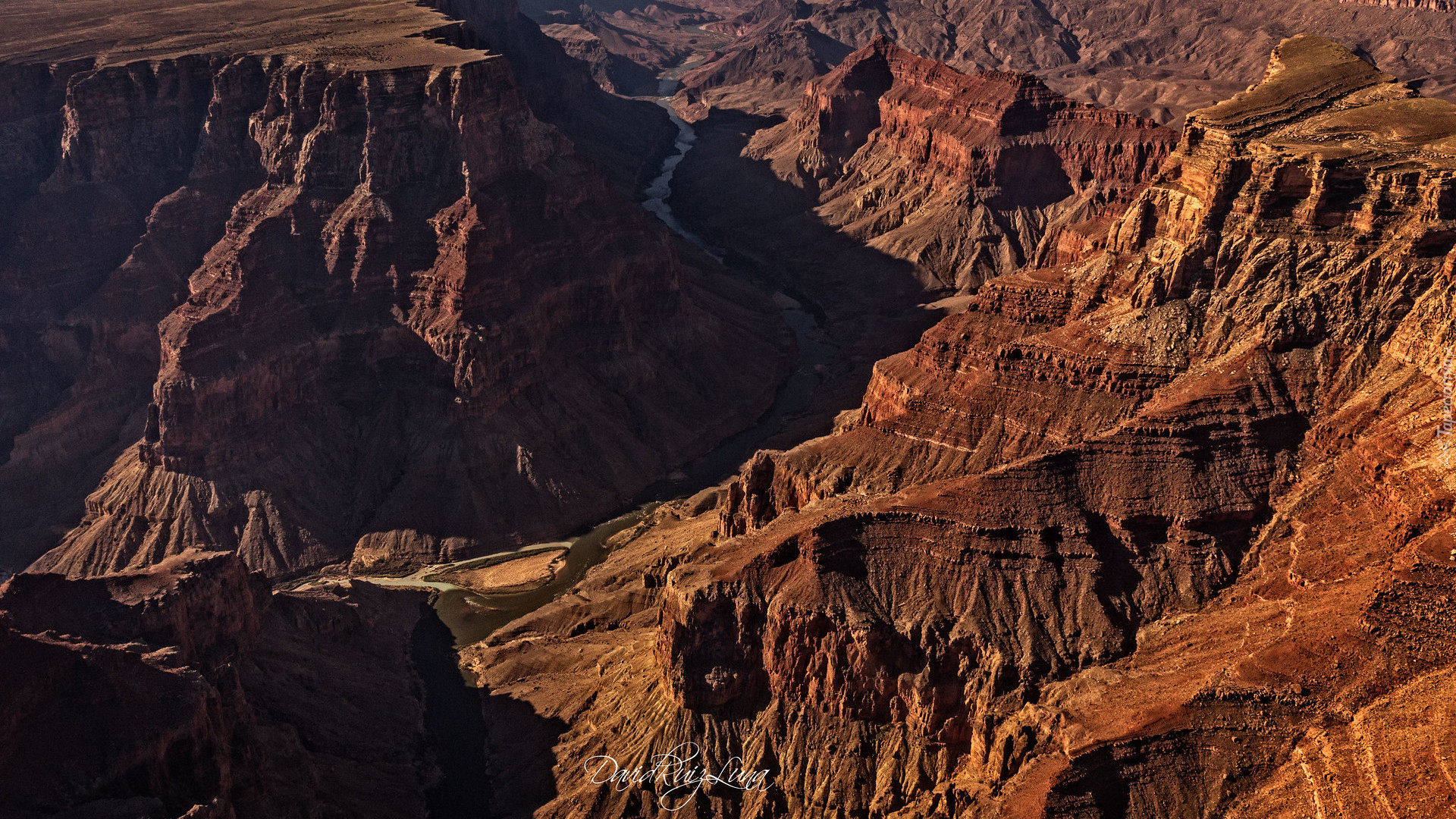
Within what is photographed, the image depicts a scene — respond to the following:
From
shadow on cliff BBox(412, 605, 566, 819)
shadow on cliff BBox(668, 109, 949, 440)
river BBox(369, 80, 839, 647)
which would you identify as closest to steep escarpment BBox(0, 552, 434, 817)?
shadow on cliff BBox(412, 605, 566, 819)

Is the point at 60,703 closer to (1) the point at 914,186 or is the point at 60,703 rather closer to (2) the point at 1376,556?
(2) the point at 1376,556

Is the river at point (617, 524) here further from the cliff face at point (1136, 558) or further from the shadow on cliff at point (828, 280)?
the cliff face at point (1136, 558)

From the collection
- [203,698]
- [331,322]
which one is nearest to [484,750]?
[203,698]
